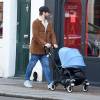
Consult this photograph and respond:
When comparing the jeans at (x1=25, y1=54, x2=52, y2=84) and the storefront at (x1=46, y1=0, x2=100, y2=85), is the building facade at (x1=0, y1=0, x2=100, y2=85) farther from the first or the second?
the jeans at (x1=25, y1=54, x2=52, y2=84)

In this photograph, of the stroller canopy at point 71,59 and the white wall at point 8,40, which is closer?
the stroller canopy at point 71,59

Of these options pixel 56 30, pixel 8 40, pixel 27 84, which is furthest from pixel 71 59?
pixel 8 40

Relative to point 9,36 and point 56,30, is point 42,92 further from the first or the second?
point 9,36

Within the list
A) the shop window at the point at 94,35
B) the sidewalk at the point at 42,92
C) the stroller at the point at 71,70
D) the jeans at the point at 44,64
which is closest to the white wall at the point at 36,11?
the sidewalk at the point at 42,92

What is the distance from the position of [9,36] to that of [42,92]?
124 inches

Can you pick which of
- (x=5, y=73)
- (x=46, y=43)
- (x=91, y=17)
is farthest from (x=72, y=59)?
(x=5, y=73)

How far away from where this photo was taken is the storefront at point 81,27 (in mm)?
15359

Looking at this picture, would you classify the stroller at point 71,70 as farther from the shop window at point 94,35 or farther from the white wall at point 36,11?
the white wall at point 36,11

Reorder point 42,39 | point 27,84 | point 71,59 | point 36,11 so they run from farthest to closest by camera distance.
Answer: point 36,11, point 27,84, point 42,39, point 71,59

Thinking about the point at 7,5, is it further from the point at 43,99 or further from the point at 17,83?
the point at 43,99

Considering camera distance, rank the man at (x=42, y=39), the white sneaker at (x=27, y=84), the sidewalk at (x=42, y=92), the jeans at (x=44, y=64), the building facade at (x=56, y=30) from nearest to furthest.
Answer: the sidewalk at (x=42, y=92) → the man at (x=42, y=39) → the jeans at (x=44, y=64) → the white sneaker at (x=27, y=84) → the building facade at (x=56, y=30)

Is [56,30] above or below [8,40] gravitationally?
above

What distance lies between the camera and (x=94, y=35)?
15.5 metres

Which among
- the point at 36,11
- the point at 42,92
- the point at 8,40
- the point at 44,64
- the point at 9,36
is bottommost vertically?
the point at 42,92
